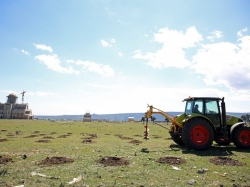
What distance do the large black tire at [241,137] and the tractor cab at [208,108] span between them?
1.23 m

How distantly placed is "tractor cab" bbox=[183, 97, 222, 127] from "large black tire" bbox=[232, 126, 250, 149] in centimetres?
123

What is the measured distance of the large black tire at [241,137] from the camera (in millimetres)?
14312

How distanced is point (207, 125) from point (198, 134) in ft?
2.79

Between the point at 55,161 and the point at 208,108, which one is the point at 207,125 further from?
the point at 55,161

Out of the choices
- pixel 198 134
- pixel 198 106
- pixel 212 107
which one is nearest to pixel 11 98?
pixel 198 106

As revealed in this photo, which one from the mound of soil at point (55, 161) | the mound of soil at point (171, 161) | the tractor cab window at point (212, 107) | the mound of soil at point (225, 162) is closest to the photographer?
the mound of soil at point (55, 161)

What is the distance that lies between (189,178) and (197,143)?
268 inches

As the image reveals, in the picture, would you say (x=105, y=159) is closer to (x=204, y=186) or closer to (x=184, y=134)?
(x=204, y=186)

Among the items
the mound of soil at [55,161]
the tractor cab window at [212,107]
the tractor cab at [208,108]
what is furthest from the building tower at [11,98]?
the tractor cab window at [212,107]

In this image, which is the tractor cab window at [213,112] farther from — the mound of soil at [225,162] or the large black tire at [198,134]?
the mound of soil at [225,162]

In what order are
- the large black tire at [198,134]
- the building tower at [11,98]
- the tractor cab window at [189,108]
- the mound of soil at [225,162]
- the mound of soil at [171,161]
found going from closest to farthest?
the mound of soil at [225,162] → the mound of soil at [171,161] → the large black tire at [198,134] → the tractor cab window at [189,108] → the building tower at [11,98]

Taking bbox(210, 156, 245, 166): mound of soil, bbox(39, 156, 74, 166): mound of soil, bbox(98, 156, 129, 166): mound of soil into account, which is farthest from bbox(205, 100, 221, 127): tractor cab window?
bbox(39, 156, 74, 166): mound of soil

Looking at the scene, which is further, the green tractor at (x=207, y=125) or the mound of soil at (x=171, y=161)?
the green tractor at (x=207, y=125)

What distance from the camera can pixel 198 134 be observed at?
552 inches
